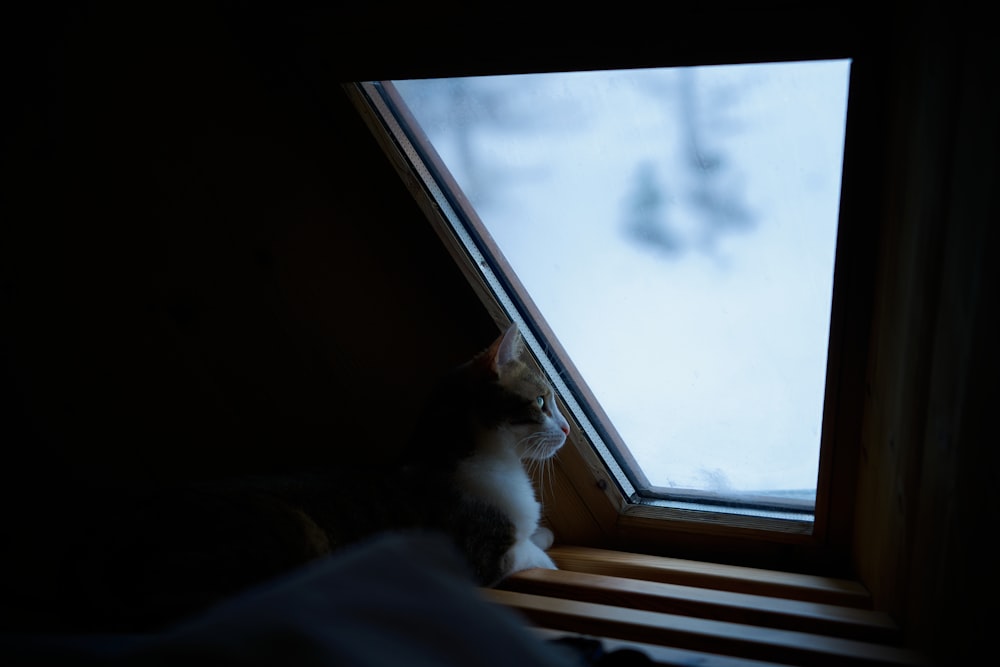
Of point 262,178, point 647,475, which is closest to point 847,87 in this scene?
point 647,475

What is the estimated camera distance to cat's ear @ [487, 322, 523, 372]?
1.51 meters


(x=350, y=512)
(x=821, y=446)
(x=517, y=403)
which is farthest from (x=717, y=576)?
(x=350, y=512)

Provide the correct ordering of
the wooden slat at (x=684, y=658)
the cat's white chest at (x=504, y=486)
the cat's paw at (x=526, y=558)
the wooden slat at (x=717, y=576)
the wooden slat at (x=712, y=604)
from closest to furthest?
the wooden slat at (x=684, y=658), the wooden slat at (x=712, y=604), the wooden slat at (x=717, y=576), the cat's paw at (x=526, y=558), the cat's white chest at (x=504, y=486)

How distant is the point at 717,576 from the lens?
135 cm

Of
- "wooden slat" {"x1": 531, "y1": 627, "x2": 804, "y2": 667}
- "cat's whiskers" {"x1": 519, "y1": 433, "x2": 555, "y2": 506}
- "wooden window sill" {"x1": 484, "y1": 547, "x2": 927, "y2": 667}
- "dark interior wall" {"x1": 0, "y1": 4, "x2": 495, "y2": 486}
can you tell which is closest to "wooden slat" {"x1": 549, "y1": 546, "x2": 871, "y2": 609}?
"wooden window sill" {"x1": 484, "y1": 547, "x2": 927, "y2": 667}

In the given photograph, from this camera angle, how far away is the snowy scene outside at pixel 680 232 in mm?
1275

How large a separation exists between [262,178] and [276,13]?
0.33 meters

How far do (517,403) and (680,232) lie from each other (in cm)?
52

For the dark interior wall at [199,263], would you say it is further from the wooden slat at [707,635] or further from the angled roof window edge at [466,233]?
the wooden slat at [707,635]

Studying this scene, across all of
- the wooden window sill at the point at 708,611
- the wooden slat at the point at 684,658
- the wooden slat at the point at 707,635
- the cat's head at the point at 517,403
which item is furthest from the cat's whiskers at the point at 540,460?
the wooden slat at the point at 684,658

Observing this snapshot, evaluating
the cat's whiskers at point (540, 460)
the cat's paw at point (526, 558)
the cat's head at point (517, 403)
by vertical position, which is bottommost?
the cat's paw at point (526, 558)

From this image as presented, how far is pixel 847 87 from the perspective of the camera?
1.12m

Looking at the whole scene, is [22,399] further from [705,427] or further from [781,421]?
[781,421]

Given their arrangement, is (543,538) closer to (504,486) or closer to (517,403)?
(504,486)
